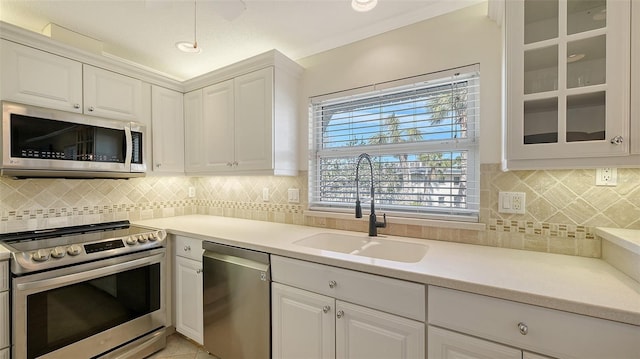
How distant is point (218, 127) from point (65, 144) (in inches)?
40.3

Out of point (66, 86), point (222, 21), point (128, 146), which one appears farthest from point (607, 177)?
point (66, 86)

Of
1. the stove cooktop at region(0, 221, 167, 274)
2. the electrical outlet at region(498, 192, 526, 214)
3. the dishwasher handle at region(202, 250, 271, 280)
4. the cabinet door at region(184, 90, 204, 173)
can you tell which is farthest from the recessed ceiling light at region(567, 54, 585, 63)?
the stove cooktop at region(0, 221, 167, 274)

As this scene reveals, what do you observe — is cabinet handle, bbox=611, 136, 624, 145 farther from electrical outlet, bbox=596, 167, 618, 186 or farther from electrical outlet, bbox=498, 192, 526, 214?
electrical outlet, bbox=498, 192, 526, 214

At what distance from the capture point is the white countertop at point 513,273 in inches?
35.2

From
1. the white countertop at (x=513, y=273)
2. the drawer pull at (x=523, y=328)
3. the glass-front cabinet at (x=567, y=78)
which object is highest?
the glass-front cabinet at (x=567, y=78)

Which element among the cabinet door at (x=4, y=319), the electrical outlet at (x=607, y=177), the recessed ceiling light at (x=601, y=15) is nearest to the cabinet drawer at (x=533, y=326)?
the electrical outlet at (x=607, y=177)

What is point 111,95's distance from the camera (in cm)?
208

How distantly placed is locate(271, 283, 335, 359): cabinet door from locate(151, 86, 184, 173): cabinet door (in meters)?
1.66

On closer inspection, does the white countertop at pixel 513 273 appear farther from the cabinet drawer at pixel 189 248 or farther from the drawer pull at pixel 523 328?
the cabinet drawer at pixel 189 248

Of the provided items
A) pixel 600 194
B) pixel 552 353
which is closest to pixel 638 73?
pixel 600 194

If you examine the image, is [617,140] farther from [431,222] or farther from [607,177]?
[431,222]

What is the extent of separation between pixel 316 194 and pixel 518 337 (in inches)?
61.8

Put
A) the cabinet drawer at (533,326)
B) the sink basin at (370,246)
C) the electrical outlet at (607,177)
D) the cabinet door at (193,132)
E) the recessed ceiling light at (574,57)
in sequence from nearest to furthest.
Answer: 1. the cabinet drawer at (533,326)
2. the recessed ceiling light at (574,57)
3. the electrical outlet at (607,177)
4. the sink basin at (370,246)
5. the cabinet door at (193,132)

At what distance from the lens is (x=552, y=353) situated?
929mm
